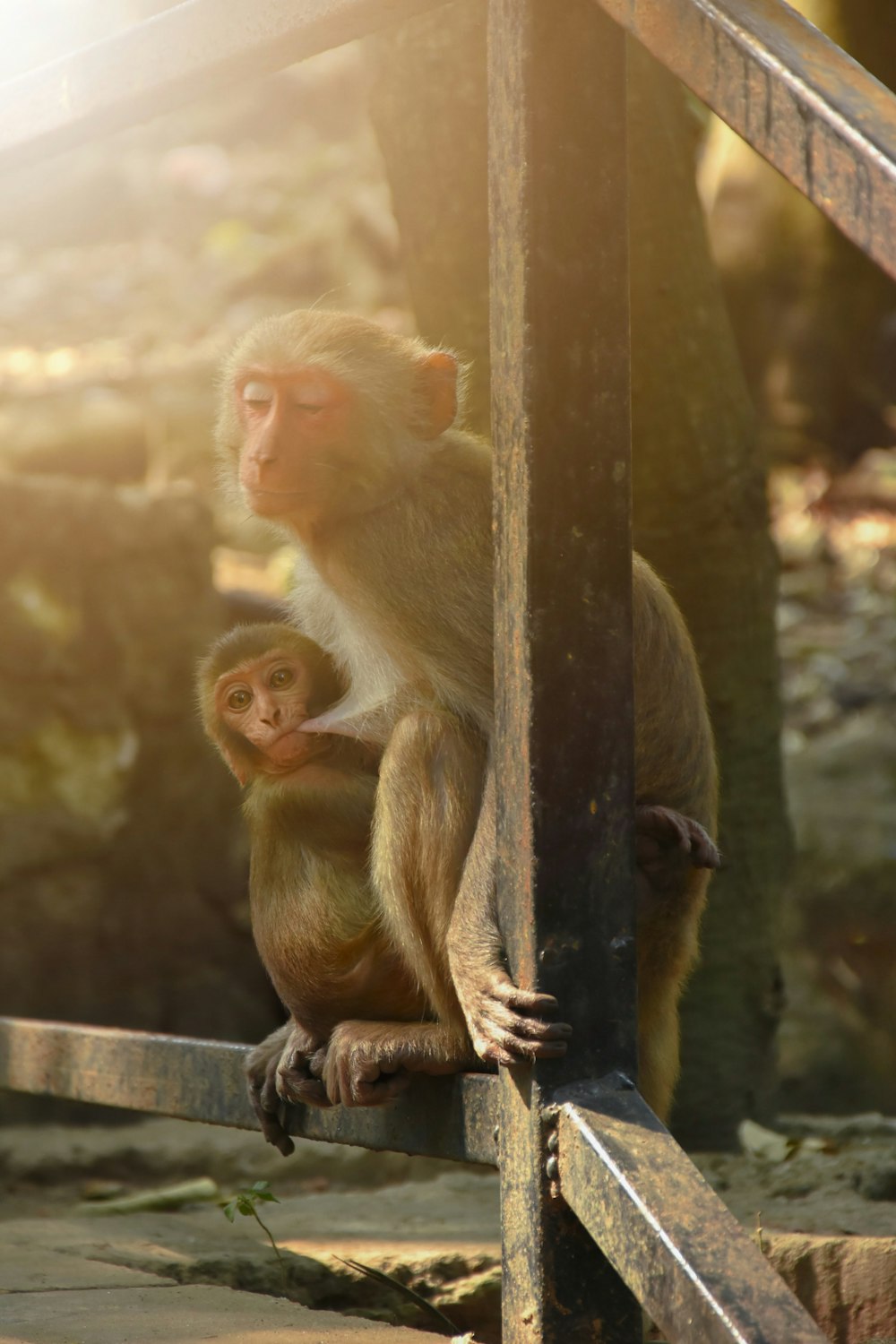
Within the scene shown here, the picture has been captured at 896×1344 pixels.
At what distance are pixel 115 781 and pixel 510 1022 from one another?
322 cm

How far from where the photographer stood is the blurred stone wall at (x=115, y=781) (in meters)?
Answer: 4.86

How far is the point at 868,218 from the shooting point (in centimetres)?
138

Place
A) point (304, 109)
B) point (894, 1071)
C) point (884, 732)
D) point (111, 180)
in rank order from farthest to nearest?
point (304, 109)
point (111, 180)
point (884, 732)
point (894, 1071)

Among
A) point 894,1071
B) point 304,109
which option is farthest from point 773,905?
point 304,109

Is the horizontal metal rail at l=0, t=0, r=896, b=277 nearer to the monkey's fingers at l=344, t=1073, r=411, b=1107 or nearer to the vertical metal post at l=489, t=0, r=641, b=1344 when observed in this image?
the vertical metal post at l=489, t=0, r=641, b=1344

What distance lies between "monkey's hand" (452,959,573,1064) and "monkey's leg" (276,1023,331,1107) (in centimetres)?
57

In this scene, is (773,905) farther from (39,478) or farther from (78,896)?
(39,478)

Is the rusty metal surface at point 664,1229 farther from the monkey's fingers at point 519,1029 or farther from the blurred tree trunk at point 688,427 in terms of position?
the blurred tree trunk at point 688,427

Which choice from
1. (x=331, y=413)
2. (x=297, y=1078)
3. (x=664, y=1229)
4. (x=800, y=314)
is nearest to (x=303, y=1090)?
(x=297, y=1078)

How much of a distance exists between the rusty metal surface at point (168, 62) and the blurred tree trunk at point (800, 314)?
6.51 meters

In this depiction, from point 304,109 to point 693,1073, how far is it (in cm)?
1169

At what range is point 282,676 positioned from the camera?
294 centimetres

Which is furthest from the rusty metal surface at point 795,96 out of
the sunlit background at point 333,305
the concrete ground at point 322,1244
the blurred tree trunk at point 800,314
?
the blurred tree trunk at point 800,314

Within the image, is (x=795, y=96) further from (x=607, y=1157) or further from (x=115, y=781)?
(x=115, y=781)
